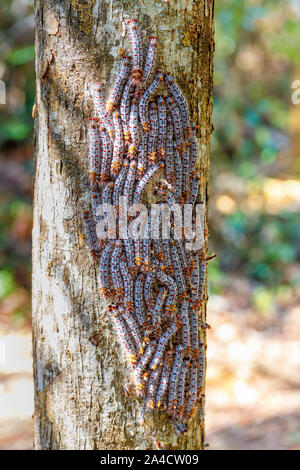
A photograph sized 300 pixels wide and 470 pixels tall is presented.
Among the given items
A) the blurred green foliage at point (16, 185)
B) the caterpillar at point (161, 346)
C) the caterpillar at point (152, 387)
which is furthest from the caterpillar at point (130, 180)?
the blurred green foliage at point (16, 185)

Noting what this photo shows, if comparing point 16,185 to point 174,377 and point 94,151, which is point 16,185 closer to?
point 94,151

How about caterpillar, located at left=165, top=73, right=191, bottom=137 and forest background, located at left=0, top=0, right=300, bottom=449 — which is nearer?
caterpillar, located at left=165, top=73, right=191, bottom=137

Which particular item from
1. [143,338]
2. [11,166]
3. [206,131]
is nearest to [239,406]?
[143,338]

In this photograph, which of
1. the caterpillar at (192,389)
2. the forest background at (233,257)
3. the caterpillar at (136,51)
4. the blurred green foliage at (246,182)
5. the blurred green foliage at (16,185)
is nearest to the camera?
the caterpillar at (136,51)

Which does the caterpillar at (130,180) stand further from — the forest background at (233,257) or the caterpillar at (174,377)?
the forest background at (233,257)

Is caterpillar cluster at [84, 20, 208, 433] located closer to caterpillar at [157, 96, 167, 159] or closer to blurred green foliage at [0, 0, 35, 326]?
caterpillar at [157, 96, 167, 159]

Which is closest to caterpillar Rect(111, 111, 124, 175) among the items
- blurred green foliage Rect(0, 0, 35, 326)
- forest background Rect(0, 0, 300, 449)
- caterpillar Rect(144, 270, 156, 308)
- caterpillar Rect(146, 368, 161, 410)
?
caterpillar Rect(144, 270, 156, 308)

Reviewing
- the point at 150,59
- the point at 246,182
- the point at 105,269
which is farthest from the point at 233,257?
the point at 150,59

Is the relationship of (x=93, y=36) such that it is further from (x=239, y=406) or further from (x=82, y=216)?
(x=239, y=406)
